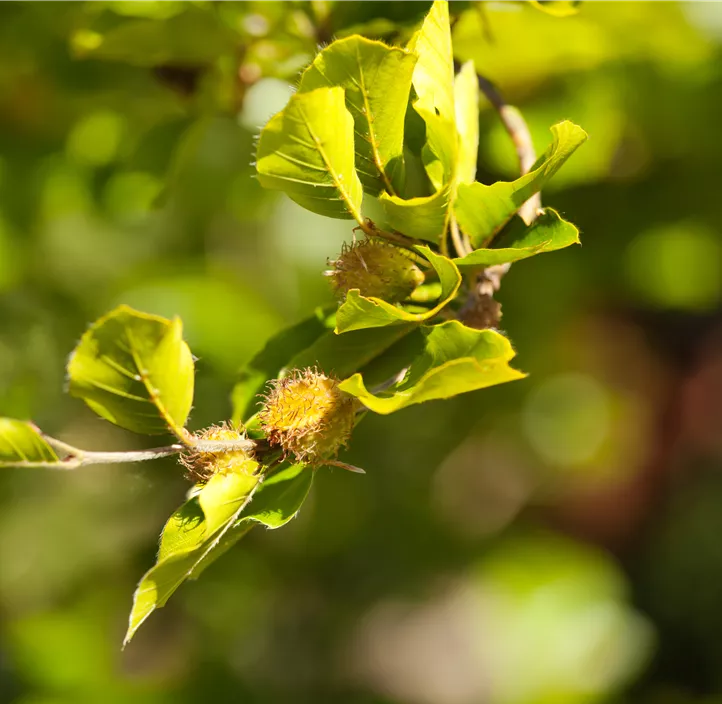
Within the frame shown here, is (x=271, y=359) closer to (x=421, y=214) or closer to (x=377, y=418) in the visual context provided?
(x=421, y=214)

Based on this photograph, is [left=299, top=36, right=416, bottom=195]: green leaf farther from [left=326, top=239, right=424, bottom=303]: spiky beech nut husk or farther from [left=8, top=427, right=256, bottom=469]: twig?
[left=8, top=427, right=256, bottom=469]: twig

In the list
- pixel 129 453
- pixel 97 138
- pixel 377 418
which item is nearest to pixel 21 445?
pixel 129 453

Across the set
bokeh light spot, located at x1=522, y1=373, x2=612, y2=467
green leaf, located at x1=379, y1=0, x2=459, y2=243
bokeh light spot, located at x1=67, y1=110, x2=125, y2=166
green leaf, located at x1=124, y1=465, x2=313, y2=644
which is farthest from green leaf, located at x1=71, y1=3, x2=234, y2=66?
bokeh light spot, located at x1=522, y1=373, x2=612, y2=467

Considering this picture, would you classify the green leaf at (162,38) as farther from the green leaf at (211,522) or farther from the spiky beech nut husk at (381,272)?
the green leaf at (211,522)

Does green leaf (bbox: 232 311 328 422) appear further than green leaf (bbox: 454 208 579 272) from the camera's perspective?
Yes

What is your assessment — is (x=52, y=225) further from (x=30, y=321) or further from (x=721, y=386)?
(x=721, y=386)

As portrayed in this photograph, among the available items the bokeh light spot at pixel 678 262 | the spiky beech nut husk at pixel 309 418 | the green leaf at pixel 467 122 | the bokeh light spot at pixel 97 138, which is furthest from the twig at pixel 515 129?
the bokeh light spot at pixel 678 262
